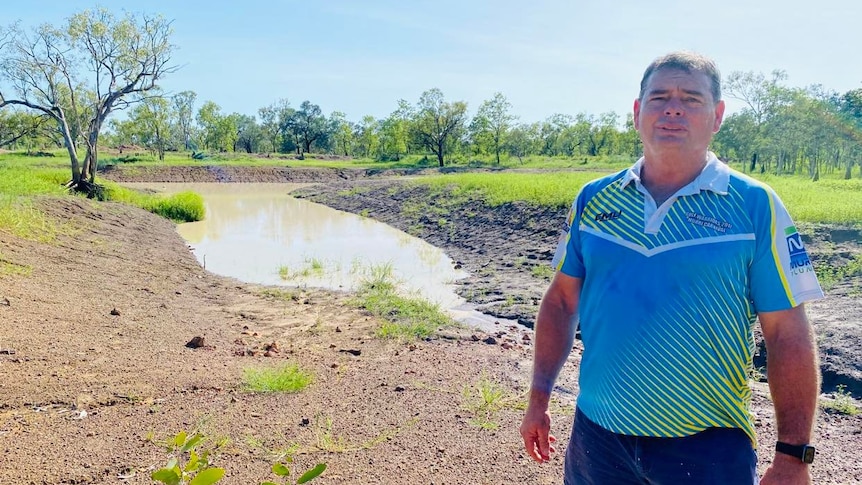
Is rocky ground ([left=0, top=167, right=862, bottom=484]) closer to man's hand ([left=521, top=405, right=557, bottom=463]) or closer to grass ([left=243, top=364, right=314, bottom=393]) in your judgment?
grass ([left=243, top=364, right=314, bottom=393])

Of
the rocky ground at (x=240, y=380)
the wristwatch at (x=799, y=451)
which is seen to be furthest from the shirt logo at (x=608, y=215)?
the rocky ground at (x=240, y=380)

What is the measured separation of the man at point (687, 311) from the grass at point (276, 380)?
10.4 feet

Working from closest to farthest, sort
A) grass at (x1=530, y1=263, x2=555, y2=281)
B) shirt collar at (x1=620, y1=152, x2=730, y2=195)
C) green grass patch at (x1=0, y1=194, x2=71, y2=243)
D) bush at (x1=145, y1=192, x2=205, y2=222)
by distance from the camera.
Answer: shirt collar at (x1=620, y1=152, x2=730, y2=195) → green grass patch at (x1=0, y1=194, x2=71, y2=243) → grass at (x1=530, y1=263, x2=555, y2=281) → bush at (x1=145, y1=192, x2=205, y2=222)

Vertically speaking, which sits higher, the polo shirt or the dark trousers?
the polo shirt

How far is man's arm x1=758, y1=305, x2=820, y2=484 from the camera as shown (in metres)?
1.58

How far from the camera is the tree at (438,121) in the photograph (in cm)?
5322

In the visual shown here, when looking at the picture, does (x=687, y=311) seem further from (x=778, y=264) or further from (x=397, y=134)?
(x=397, y=134)

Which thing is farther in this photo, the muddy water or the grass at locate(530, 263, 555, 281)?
the muddy water

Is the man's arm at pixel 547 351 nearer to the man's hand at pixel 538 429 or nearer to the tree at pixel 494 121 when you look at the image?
the man's hand at pixel 538 429

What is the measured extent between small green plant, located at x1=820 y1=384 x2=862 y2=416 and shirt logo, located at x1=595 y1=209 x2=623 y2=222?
14.3 ft

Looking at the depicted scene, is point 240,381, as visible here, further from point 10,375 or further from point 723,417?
point 723,417

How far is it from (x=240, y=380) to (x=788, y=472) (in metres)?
4.12

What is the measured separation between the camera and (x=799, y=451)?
1567mm

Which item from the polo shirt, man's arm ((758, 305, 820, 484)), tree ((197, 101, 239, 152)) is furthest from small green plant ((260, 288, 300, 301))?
tree ((197, 101, 239, 152))
